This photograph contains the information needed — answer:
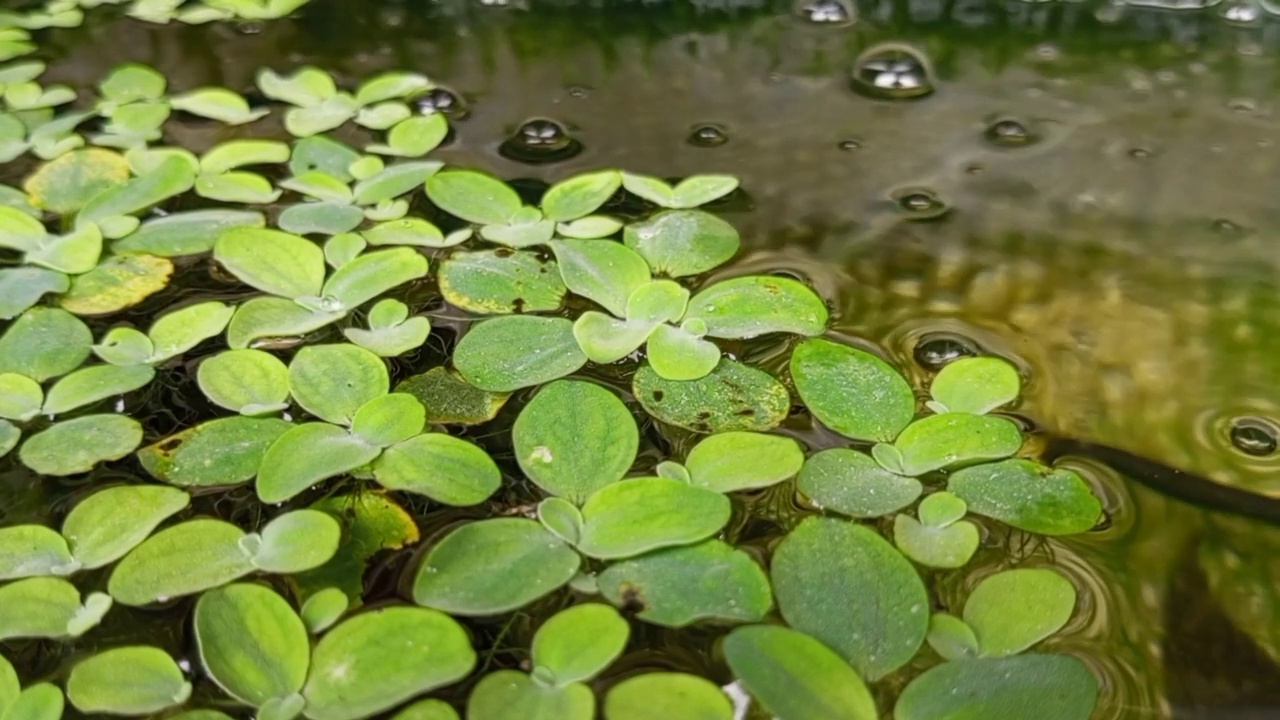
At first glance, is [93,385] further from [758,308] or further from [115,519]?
[758,308]

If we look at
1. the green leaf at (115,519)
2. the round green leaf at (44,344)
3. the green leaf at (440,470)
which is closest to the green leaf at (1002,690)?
the green leaf at (440,470)

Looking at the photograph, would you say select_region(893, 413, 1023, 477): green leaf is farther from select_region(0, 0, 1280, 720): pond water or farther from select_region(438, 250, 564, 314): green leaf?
select_region(438, 250, 564, 314): green leaf

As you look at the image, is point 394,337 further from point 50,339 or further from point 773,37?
point 773,37

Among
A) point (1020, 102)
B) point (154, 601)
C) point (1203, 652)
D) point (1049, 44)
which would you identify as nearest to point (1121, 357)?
point (1203, 652)

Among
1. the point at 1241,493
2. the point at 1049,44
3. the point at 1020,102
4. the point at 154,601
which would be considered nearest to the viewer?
the point at 154,601

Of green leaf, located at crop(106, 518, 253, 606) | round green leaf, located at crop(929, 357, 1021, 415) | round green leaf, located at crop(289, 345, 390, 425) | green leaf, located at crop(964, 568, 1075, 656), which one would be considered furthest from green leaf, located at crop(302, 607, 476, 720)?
round green leaf, located at crop(929, 357, 1021, 415)

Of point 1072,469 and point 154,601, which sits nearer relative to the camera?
point 154,601

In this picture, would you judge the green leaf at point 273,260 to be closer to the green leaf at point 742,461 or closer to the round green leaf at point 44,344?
the round green leaf at point 44,344
